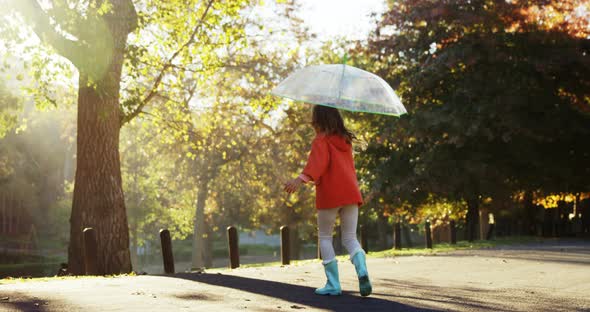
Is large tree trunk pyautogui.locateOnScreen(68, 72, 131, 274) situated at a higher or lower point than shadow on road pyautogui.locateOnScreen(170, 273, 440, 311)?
higher

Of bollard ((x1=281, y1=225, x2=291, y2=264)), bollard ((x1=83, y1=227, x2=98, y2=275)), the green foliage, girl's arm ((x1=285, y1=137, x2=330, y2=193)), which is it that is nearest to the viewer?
girl's arm ((x1=285, y1=137, x2=330, y2=193))

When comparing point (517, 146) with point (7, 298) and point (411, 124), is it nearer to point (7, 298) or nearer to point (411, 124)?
point (411, 124)

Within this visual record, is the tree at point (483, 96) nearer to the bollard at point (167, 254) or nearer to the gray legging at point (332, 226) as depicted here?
the bollard at point (167, 254)

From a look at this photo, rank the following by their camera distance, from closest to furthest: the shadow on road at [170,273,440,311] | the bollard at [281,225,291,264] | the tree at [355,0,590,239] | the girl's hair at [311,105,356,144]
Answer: the shadow on road at [170,273,440,311]
the girl's hair at [311,105,356,144]
the bollard at [281,225,291,264]
the tree at [355,0,590,239]

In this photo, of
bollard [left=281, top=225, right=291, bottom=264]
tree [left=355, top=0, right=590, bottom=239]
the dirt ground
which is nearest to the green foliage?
bollard [left=281, top=225, right=291, bottom=264]

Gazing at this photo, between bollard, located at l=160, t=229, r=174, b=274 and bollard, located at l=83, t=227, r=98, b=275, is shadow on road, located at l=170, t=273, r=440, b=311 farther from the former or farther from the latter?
bollard, located at l=160, t=229, r=174, b=274

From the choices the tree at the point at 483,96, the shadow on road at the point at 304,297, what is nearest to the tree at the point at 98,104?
the shadow on road at the point at 304,297

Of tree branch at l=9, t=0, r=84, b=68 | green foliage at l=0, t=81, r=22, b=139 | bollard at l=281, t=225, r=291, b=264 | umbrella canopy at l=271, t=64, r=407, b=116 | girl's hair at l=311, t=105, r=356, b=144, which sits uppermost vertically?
tree branch at l=9, t=0, r=84, b=68

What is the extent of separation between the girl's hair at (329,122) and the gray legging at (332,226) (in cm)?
70

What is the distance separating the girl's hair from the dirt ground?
1.63m

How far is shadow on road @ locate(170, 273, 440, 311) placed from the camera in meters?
7.54

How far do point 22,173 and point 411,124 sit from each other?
30996mm

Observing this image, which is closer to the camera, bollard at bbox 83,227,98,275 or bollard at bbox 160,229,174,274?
bollard at bbox 83,227,98,275

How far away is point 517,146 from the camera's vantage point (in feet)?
91.7
